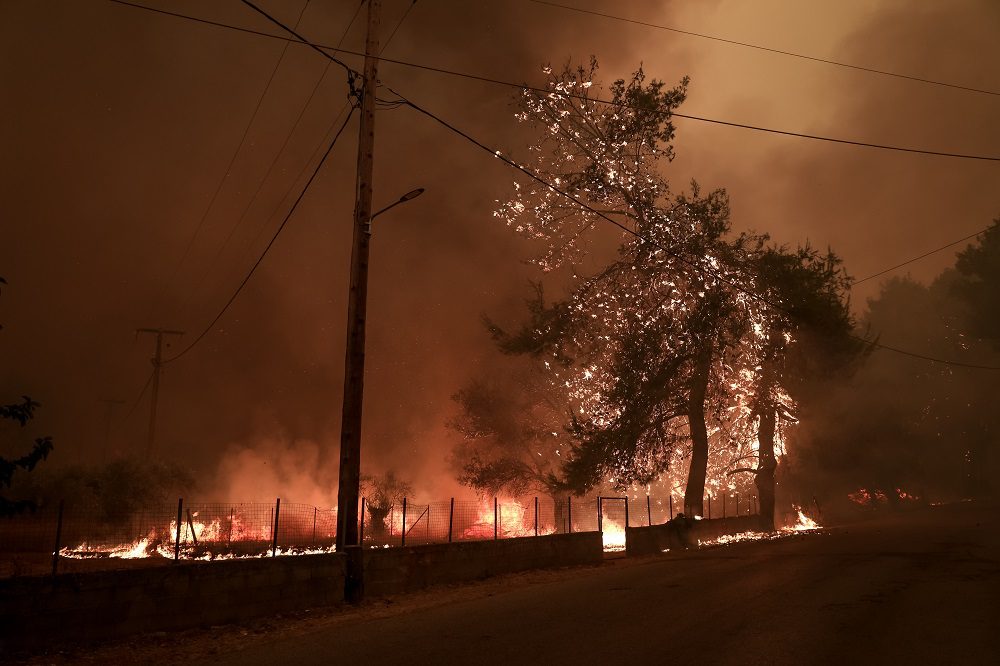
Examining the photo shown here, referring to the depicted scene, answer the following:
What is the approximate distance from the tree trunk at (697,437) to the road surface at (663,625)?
1308cm

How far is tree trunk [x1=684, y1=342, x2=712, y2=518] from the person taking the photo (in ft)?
89.9

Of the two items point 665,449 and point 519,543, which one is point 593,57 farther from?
point 519,543

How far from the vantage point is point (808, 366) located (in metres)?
30.5

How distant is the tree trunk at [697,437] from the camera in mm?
27391

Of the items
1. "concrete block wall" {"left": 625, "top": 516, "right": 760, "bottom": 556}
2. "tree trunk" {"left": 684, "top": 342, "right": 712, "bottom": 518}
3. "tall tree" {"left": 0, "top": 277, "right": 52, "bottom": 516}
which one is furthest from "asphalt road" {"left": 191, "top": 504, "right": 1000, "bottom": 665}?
"tree trunk" {"left": 684, "top": 342, "right": 712, "bottom": 518}

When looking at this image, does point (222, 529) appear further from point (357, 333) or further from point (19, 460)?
point (19, 460)

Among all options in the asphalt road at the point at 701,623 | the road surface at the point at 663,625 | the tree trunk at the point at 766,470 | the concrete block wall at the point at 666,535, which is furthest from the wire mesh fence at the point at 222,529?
the tree trunk at the point at 766,470

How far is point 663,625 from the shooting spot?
29.3 feet

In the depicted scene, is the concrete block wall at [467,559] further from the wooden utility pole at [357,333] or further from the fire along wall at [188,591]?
the wooden utility pole at [357,333]

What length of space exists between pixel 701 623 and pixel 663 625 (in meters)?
0.46

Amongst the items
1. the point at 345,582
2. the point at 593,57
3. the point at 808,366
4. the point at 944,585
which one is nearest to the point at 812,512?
the point at 808,366

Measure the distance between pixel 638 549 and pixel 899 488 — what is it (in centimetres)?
4475

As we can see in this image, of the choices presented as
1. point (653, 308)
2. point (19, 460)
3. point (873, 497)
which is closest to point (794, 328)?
point (653, 308)

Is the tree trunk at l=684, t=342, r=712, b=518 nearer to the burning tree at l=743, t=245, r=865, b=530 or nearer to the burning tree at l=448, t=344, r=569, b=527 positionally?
the burning tree at l=743, t=245, r=865, b=530
